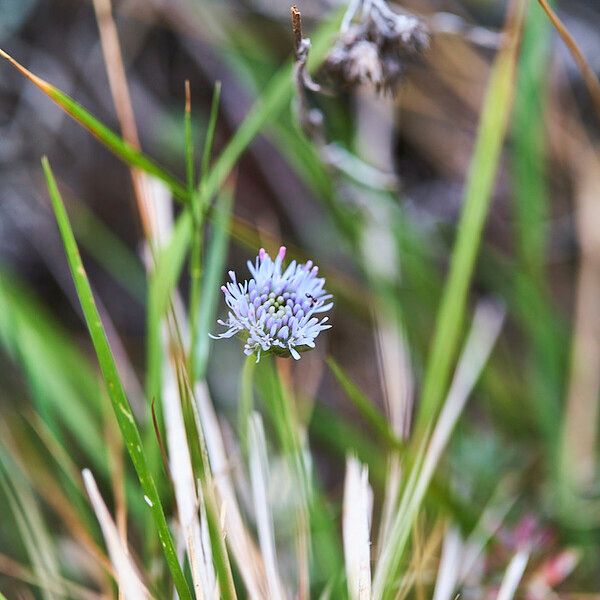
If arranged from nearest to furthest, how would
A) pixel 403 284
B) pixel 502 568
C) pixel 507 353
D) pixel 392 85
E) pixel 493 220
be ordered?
pixel 392 85, pixel 502 568, pixel 403 284, pixel 507 353, pixel 493 220

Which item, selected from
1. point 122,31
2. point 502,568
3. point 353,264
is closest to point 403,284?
point 353,264

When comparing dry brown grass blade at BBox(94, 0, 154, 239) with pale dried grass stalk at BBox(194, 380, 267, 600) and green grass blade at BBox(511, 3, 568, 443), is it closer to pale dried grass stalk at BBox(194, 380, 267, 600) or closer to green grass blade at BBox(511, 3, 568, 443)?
pale dried grass stalk at BBox(194, 380, 267, 600)

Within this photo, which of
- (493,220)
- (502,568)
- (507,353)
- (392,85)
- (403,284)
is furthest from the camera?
(493,220)

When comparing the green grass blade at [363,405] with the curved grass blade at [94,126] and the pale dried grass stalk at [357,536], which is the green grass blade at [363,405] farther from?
the curved grass blade at [94,126]

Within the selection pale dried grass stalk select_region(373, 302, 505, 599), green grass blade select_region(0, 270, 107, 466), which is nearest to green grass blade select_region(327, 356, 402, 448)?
pale dried grass stalk select_region(373, 302, 505, 599)

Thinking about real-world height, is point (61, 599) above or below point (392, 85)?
below

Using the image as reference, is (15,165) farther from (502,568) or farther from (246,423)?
(502,568)

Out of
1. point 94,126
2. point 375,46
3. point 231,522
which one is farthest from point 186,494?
point 375,46
